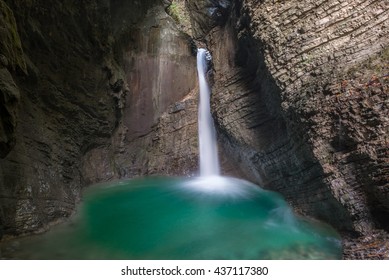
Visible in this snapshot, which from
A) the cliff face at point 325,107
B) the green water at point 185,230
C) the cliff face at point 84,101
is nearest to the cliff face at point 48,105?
the cliff face at point 84,101

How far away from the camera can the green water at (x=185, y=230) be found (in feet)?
20.7

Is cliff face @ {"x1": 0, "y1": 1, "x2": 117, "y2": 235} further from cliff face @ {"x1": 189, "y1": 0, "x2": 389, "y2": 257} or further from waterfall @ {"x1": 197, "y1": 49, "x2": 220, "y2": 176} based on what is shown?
cliff face @ {"x1": 189, "y1": 0, "x2": 389, "y2": 257}

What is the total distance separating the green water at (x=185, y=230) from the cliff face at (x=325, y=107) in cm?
81

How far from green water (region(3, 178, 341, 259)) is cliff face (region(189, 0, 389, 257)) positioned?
2.65ft

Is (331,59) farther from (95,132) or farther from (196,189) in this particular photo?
(95,132)

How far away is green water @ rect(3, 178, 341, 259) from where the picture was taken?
20.7 feet

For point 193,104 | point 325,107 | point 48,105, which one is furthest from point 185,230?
point 193,104

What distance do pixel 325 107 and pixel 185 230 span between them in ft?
16.0

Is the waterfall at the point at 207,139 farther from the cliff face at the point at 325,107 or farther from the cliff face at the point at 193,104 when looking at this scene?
the cliff face at the point at 325,107

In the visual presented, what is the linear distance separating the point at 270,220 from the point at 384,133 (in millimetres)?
3843

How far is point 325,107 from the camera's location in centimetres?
712
